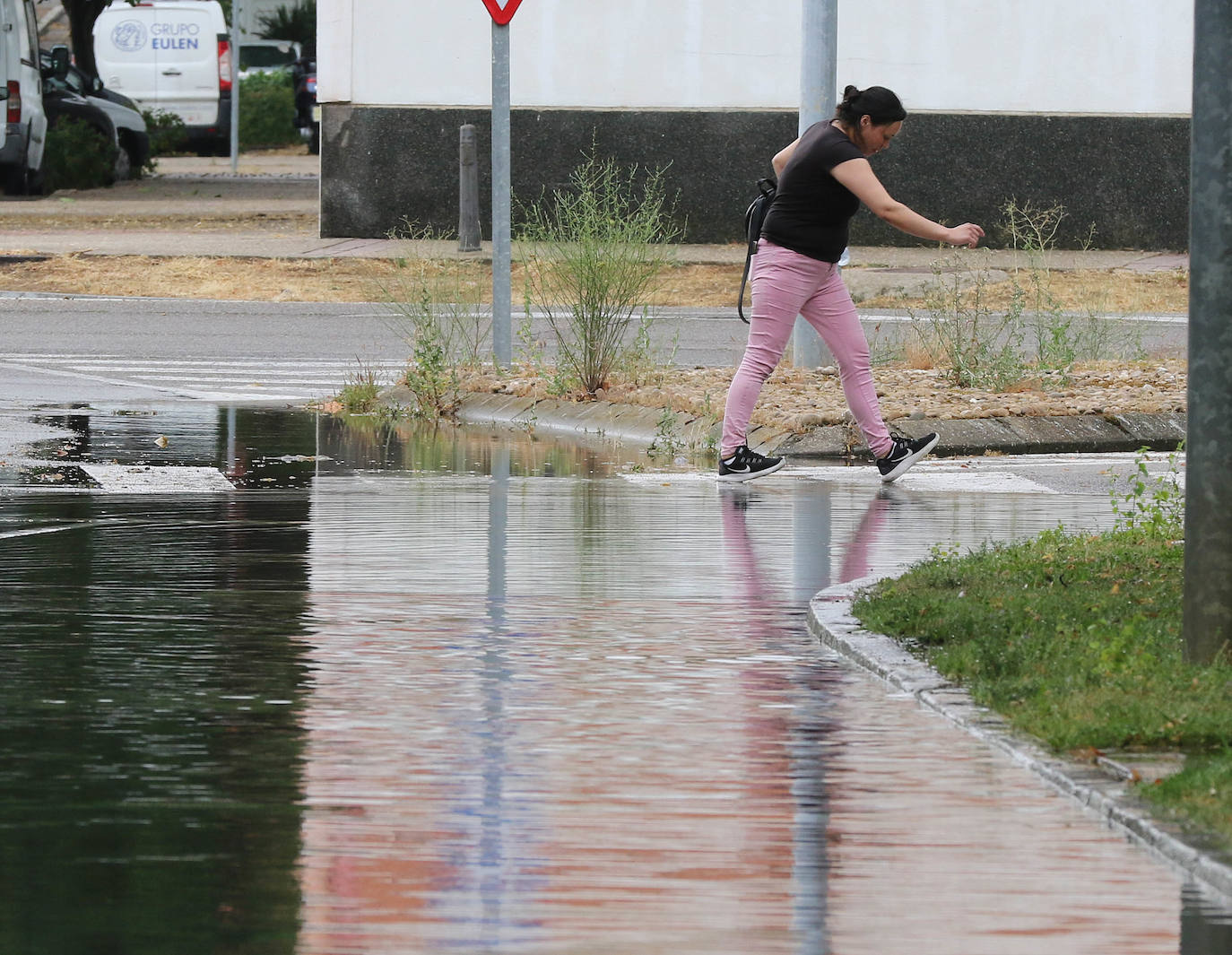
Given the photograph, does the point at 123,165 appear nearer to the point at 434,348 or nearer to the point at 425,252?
the point at 425,252

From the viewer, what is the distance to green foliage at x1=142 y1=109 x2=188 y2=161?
47531mm

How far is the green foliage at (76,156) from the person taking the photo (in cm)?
3709

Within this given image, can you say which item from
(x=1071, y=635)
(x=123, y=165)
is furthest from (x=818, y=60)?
(x=123, y=165)

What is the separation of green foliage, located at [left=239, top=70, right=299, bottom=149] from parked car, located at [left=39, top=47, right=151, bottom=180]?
16.1m

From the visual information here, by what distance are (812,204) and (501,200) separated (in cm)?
454

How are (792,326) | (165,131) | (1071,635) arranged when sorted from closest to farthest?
(1071,635)
(792,326)
(165,131)

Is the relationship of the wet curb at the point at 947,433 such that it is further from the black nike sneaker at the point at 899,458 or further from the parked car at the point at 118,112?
the parked car at the point at 118,112

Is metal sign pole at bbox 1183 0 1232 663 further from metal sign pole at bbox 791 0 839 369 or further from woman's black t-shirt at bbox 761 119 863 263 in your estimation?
metal sign pole at bbox 791 0 839 369

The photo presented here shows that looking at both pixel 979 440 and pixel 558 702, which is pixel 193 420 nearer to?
pixel 979 440

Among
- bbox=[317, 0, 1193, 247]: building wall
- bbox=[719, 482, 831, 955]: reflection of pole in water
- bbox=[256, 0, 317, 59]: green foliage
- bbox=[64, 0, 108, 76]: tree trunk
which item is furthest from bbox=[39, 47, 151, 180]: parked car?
bbox=[256, 0, 317, 59]: green foliage

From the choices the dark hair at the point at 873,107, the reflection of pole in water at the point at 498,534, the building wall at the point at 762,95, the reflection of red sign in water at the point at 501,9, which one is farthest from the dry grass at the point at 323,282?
the dark hair at the point at 873,107

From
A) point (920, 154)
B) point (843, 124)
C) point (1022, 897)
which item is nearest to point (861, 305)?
point (920, 154)

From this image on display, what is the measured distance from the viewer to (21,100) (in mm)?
32562

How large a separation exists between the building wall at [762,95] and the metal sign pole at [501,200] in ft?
41.0
